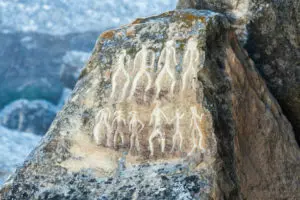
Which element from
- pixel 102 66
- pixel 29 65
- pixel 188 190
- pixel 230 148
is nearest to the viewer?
pixel 188 190

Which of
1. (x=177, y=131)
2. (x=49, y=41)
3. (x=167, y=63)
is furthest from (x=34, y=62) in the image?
(x=177, y=131)

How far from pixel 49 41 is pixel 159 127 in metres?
6.12

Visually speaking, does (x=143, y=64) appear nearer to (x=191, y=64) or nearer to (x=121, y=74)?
(x=121, y=74)

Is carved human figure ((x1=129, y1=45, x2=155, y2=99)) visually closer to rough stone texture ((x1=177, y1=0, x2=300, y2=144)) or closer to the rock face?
the rock face

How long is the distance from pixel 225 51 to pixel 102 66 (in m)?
0.63

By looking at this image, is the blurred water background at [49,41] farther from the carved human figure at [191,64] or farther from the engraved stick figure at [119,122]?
the carved human figure at [191,64]

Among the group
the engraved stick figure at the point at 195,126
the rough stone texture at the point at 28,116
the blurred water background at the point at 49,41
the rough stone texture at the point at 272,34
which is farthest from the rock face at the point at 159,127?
the blurred water background at the point at 49,41

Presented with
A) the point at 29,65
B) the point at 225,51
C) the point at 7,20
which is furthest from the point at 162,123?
the point at 7,20

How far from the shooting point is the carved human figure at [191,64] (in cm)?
238

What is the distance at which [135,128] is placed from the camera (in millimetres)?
2398

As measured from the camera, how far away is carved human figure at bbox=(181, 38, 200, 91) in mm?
2381

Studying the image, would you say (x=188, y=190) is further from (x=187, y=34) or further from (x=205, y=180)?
(x=187, y=34)

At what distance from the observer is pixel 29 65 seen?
7.88m

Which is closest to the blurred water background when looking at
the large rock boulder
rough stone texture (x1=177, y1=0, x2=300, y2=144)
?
the large rock boulder
